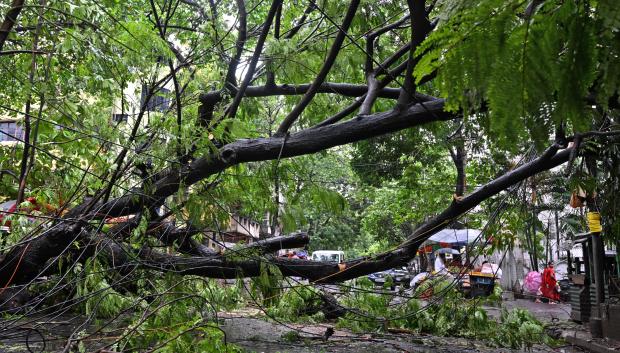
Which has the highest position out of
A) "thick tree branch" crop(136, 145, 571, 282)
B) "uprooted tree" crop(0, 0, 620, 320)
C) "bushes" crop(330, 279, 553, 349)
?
"uprooted tree" crop(0, 0, 620, 320)

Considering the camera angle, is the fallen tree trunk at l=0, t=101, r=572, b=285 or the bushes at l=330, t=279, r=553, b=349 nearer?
the fallen tree trunk at l=0, t=101, r=572, b=285

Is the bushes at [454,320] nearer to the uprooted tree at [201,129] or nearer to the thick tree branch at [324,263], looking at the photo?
the thick tree branch at [324,263]

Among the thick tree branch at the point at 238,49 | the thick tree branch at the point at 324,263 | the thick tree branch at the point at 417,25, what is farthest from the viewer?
the thick tree branch at the point at 324,263

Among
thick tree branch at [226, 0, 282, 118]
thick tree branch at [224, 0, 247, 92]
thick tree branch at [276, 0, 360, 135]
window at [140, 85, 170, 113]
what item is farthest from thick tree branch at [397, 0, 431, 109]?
window at [140, 85, 170, 113]

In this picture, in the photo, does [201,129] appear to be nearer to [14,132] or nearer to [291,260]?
[291,260]

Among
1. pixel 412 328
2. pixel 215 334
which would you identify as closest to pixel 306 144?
pixel 215 334

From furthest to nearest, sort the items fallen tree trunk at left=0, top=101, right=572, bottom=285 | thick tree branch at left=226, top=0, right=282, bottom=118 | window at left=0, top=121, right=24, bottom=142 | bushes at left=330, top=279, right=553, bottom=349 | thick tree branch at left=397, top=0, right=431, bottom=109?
1. bushes at left=330, top=279, right=553, bottom=349
2. fallen tree trunk at left=0, top=101, right=572, bottom=285
3. thick tree branch at left=226, top=0, right=282, bottom=118
4. window at left=0, top=121, right=24, bottom=142
5. thick tree branch at left=397, top=0, right=431, bottom=109

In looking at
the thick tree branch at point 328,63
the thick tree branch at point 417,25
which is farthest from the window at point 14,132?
the thick tree branch at point 417,25

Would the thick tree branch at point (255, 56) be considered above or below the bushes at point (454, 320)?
above

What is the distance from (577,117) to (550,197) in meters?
22.6

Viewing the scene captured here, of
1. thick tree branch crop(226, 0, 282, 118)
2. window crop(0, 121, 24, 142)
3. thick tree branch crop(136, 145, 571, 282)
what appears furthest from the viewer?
thick tree branch crop(136, 145, 571, 282)

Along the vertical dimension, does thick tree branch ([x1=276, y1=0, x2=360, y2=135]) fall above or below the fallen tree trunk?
above

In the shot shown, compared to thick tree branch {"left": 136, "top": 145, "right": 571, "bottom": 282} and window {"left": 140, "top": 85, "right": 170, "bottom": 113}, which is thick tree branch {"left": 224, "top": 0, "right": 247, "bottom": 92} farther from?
thick tree branch {"left": 136, "top": 145, "right": 571, "bottom": 282}

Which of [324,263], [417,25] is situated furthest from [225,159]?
[417,25]
